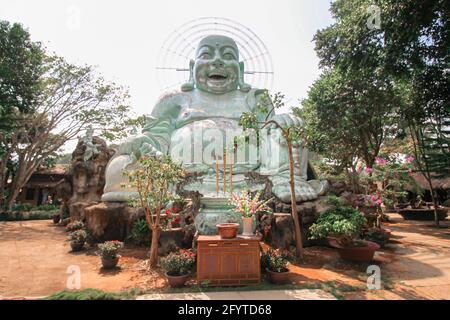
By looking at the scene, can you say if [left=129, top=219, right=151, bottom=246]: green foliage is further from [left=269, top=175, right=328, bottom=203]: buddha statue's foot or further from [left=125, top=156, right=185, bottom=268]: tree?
[left=269, top=175, right=328, bottom=203]: buddha statue's foot

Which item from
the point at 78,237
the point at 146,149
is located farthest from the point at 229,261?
the point at 146,149

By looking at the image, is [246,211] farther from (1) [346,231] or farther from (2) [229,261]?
(1) [346,231]

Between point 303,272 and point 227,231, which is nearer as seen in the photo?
point 227,231

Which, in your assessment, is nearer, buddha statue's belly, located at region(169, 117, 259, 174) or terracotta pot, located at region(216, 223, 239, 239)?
terracotta pot, located at region(216, 223, 239, 239)

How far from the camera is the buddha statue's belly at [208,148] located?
8.20 meters

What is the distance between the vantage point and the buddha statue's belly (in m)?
8.20

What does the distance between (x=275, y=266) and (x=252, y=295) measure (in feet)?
2.39

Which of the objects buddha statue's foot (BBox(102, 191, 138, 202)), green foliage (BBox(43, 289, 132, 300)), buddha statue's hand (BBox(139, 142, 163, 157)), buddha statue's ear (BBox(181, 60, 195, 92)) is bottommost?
green foliage (BBox(43, 289, 132, 300))

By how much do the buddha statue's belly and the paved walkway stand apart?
4320 mm

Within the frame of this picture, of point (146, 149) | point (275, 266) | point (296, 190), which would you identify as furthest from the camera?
point (146, 149)

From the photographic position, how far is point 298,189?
6.65 m

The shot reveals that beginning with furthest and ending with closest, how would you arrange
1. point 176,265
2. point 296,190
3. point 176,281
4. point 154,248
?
point 296,190 → point 154,248 → point 176,265 → point 176,281

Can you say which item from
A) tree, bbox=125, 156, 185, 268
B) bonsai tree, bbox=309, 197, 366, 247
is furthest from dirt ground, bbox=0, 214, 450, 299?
tree, bbox=125, 156, 185, 268

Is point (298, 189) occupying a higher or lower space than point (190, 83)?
lower
